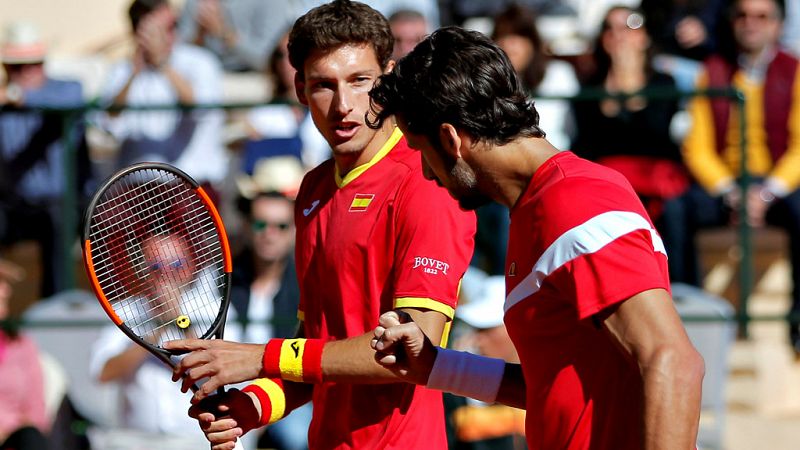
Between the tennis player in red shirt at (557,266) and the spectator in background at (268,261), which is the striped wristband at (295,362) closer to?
the tennis player in red shirt at (557,266)

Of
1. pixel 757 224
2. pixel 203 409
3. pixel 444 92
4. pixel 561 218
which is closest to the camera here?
pixel 561 218

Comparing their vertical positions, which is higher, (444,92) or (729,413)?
(444,92)

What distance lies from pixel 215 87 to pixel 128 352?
2.22 meters

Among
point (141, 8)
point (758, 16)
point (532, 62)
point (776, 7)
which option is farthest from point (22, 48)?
point (776, 7)

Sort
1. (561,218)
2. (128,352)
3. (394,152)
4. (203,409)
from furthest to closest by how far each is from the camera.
A: (128,352)
(394,152)
(203,409)
(561,218)

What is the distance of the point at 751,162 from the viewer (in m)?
7.72

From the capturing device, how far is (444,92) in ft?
10.3

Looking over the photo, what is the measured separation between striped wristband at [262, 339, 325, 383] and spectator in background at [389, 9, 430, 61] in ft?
14.8

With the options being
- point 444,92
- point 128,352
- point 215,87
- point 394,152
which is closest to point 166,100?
point 215,87

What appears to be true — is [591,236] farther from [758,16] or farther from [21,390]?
[758,16]

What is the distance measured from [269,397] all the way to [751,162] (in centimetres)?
458

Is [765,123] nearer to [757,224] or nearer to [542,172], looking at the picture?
[757,224]

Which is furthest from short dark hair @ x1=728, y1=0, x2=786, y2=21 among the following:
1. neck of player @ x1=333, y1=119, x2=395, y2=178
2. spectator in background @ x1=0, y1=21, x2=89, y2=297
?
neck of player @ x1=333, y1=119, x2=395, y2=178

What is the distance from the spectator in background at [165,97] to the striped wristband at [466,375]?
4.44 metres
